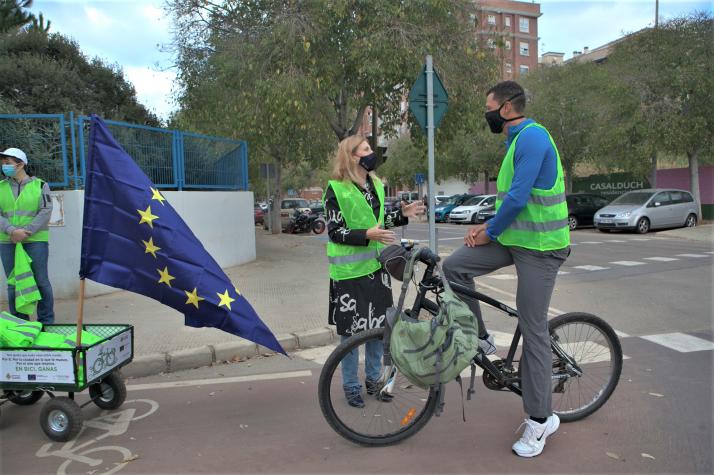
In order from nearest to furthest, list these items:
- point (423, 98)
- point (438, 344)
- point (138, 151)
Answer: point (438, 344) < point (423, 98) < point (138, 151)

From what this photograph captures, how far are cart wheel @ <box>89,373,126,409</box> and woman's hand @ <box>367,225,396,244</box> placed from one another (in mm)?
2147

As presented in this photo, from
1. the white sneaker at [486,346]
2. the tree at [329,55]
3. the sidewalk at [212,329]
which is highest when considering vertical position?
the tree at [329,55]

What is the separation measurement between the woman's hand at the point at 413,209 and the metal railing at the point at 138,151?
18.5 ft

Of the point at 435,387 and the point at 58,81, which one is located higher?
the point at 58,81

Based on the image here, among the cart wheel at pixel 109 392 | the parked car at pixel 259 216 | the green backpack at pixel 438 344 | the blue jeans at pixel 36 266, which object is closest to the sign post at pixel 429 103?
the green backpack at pixel 438 344

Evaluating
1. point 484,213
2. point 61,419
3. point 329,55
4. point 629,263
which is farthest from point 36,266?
point 484,213

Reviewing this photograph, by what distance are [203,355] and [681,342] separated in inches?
185

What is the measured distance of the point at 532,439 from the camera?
9.93 ft

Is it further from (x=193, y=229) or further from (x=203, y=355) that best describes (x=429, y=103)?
(x=193, y=229)

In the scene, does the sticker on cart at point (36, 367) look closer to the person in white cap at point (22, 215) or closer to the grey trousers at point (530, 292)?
the person in white cap at point (22, 215)

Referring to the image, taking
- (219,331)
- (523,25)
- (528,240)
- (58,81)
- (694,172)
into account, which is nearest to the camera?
(528,240)

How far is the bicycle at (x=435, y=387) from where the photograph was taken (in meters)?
3.08

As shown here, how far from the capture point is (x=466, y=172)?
123 feet

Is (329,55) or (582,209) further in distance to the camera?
(582,209)
